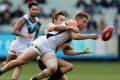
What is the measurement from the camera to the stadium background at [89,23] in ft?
87.9

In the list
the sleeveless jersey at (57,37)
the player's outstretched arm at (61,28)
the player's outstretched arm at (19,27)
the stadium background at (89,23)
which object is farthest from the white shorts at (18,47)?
the stadium background at (89,23)

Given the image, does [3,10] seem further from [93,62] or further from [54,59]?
[54,59]

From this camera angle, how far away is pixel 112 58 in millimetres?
27484

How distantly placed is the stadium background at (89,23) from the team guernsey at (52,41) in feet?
30.9

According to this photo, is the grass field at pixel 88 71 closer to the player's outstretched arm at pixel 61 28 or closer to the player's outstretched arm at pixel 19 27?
the player's outstretched arm at pixel 19 27

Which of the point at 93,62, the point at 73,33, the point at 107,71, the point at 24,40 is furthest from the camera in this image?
the point at 93,62

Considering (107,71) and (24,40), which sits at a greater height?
(24,40)

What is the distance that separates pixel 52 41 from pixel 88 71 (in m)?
8.45

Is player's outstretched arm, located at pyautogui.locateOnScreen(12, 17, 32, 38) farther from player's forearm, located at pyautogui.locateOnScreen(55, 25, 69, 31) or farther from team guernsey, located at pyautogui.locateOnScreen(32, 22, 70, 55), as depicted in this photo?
player's forearm, located at pyautogui.locateOnScreen(55, 25, 69, 31)

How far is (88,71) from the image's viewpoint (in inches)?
873

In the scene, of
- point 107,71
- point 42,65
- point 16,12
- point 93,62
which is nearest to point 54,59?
point 42,65

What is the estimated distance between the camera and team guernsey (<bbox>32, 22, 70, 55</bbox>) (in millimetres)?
13810

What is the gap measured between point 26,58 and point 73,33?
50.4 inches

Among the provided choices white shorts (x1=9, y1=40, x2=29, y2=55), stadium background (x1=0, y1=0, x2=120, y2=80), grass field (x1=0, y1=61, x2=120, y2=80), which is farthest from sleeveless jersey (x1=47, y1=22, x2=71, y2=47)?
stadium background (x1=0, y1=0, x2=120, y2=80)
